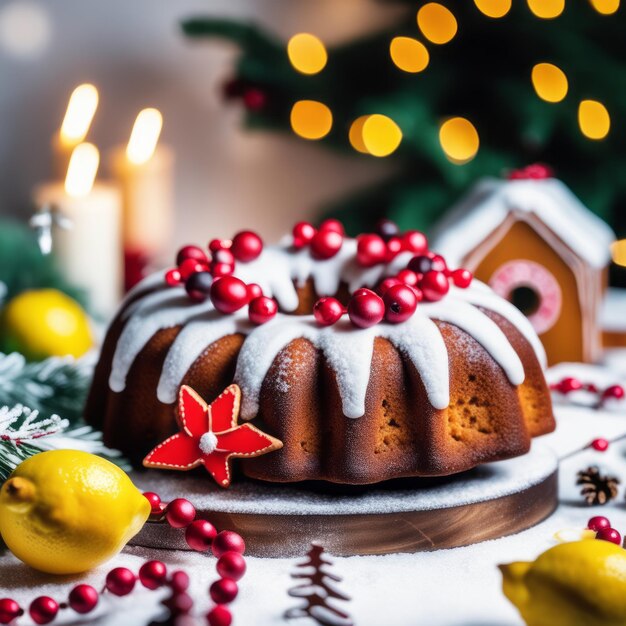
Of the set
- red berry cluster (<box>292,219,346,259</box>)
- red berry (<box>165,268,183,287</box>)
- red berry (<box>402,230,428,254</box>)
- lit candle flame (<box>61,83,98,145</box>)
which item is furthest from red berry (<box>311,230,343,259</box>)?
lit candle flame (<box>61,83,98,145</box>)

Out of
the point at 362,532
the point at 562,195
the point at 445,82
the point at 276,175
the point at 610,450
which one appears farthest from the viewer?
the point at 276,175

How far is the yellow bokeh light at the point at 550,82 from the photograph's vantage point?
93.3 inches

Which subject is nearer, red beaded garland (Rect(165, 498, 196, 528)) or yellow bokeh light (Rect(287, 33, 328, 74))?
red beaded garland (Rect(165, 498, 196, 528))

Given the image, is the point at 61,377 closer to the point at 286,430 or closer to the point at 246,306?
the point at 246,306

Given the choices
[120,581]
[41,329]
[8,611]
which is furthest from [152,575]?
[41,329]

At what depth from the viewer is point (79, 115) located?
237cm

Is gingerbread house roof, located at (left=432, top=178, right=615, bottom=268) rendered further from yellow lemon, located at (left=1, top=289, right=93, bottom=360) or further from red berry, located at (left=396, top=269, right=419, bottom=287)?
yellow lemon, located at (left=1, top=289, right=93, bottom=360)

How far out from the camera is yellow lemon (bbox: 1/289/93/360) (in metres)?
1.71

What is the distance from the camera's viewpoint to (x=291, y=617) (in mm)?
1023

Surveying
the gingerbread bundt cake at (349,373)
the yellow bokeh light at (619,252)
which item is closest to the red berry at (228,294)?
the gingerbread bundt cake at (349,373)

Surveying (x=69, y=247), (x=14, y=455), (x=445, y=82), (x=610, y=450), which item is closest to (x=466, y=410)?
(x=610, y=450)

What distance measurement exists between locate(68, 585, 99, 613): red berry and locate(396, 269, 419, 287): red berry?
59 cm

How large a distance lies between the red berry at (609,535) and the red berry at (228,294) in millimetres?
530

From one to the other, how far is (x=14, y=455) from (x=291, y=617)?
42cm
